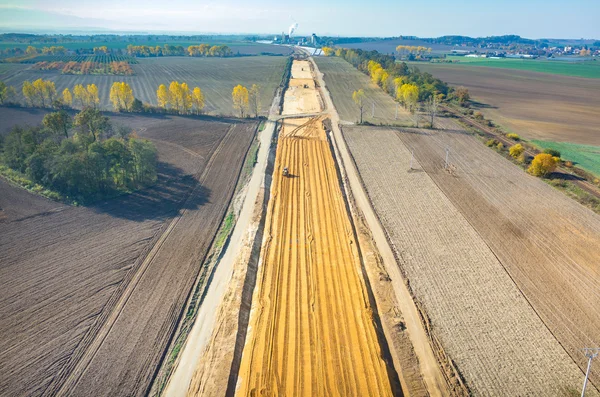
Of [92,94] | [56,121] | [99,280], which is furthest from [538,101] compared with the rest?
[99,280]

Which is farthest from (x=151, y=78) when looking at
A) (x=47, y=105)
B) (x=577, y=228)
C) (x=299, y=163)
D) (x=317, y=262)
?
(x=577, y=228)

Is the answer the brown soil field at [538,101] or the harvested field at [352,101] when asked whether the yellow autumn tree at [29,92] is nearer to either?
the harvested field at [352,101]

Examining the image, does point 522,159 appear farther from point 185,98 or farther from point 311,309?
point 185,98

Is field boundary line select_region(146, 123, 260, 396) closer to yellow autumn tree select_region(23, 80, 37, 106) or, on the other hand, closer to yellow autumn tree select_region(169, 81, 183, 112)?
yellow autumn tree select_region(169, 81, 183, 112)

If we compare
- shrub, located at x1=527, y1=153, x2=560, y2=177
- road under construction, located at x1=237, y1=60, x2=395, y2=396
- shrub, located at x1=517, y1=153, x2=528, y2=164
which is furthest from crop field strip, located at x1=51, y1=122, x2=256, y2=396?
shrub, located at x1=517, y1=153, x2=528, y2=164

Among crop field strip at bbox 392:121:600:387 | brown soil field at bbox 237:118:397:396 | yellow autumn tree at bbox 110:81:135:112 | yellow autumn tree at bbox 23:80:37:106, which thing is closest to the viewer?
brown soil field at bbox 237:118:397:396

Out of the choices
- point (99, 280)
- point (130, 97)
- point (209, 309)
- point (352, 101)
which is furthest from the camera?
point (352, 101)
